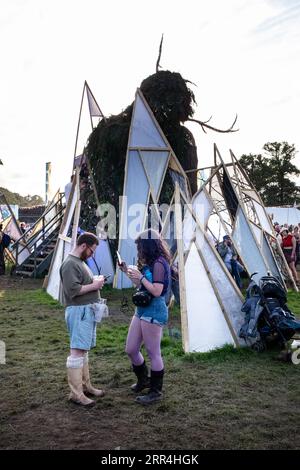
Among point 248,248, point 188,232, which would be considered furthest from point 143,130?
point 188,232

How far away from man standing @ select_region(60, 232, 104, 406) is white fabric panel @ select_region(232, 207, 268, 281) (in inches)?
287

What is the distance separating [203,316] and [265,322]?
0.87 metres

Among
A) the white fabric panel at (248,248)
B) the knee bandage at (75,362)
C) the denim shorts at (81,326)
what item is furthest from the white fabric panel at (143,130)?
the knee bandage at (75,362)

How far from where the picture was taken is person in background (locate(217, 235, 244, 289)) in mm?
11628

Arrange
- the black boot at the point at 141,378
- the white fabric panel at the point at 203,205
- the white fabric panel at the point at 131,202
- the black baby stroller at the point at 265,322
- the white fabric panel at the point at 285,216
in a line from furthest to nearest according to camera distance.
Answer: the white fabric panel at the point at 285,216
the white fabric panel at the point at 131,202
the white fabric panel at the point at 203,205
the black baby stroller at the point at 265,322
the black boot at the point at 141,378

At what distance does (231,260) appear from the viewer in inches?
468

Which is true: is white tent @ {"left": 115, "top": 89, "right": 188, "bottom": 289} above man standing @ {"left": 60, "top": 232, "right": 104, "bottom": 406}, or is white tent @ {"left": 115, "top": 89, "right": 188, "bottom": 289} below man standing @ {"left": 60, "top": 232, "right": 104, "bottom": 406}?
above

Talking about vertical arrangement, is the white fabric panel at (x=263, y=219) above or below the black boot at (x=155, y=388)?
above

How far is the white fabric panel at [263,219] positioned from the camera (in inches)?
559

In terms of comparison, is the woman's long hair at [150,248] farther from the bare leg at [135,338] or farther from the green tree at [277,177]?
the green tree at [277,177]

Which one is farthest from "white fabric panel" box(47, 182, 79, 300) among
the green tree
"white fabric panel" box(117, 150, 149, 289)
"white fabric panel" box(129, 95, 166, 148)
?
the green tree

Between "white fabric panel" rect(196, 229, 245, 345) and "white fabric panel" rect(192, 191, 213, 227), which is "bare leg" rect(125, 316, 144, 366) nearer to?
"white fabric panel" rect(196, 229, 245, 345)

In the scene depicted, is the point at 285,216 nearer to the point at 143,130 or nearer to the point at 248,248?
the point at 143,130

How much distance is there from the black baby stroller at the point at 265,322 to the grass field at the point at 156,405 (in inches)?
8.0
